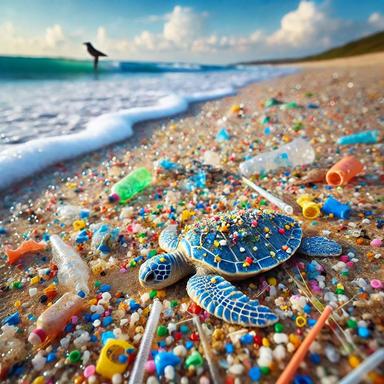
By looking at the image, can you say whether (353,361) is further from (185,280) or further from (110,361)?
(110,361)

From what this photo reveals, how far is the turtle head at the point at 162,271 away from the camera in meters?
2.43

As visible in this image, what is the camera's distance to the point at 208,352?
1999mm

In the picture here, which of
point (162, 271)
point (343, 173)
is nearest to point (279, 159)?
point (343, 173)

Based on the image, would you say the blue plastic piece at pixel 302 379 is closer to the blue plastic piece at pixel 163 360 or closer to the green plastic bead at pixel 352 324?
the green plastic bead at pixel 352 324

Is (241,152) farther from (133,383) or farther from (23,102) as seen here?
(23,102)

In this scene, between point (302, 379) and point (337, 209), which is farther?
point (337, 209)

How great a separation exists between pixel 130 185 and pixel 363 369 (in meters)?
→ 3.65

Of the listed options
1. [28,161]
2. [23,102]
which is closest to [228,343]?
[28,161]

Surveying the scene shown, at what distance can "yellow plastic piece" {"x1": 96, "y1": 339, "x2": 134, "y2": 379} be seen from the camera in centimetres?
194

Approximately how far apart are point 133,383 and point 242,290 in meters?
1.06

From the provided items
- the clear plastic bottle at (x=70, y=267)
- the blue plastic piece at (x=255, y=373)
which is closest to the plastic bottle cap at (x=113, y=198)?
the clear plastic bottle at (x=70, y=267)

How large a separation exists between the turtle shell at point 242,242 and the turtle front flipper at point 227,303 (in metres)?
0.13

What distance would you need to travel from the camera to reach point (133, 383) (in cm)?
185

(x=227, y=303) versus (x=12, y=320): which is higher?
(x=227, y=303)
